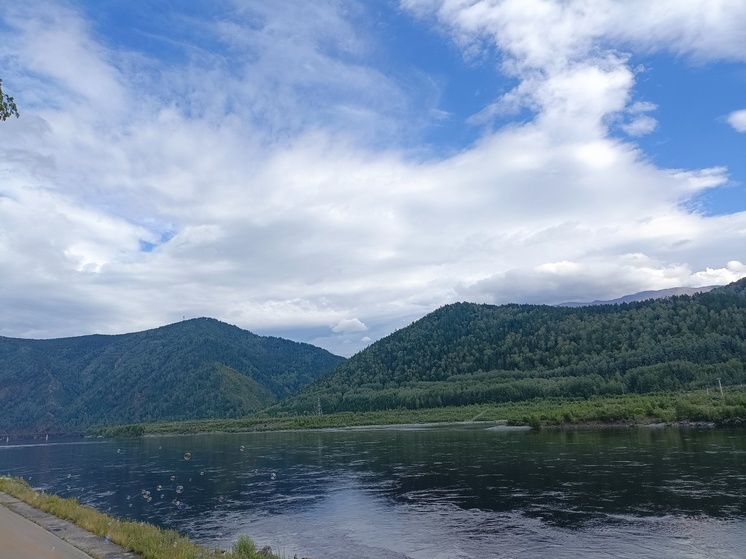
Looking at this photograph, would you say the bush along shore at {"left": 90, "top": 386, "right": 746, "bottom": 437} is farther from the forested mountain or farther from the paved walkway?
the paved walkway

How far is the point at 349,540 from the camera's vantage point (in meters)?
28.5

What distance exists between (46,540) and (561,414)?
290ft

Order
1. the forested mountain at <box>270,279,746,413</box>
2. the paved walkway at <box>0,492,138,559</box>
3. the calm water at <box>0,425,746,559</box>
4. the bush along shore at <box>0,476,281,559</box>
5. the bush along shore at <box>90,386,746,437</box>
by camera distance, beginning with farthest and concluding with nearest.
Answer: the forested mountain at <box>270,279,746,413</box> < the bush along shore at <box>90,386,746,437</box> < the calm water at <box>0,425,746,559</box> < the bush along shore at <box>0,476,281,559</box> < the paved walkway at <box>0,492,138,559</box>

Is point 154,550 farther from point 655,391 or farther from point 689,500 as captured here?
point 655,391

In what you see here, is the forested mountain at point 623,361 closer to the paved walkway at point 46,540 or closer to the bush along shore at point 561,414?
the bush along shore at point 561,414

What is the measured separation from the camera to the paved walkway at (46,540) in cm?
1578

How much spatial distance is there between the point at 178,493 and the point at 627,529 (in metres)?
35.8

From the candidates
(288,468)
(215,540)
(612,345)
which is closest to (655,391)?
(612,345)

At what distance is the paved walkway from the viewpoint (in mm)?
15781

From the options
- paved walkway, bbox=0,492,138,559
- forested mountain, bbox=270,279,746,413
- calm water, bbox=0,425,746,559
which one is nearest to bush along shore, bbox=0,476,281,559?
paved walkway, bbox=0,492,138,559

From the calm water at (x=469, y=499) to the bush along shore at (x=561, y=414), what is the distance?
12767 mm

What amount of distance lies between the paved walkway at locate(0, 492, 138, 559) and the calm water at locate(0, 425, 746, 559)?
25.3 feet

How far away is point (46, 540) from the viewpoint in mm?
18047

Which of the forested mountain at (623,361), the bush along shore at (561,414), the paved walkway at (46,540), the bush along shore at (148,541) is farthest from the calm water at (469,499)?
the forested mountain at (623,361)
